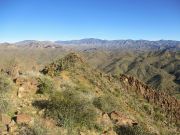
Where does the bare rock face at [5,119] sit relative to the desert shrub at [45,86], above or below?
below

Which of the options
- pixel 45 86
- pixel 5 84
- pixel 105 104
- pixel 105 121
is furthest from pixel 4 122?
pixel 105 104

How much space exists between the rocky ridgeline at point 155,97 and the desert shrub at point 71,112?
286 inches

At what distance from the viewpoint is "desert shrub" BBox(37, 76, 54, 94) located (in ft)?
38.0

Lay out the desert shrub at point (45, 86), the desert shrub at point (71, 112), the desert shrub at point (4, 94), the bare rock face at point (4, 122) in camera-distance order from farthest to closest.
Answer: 1. the desert shrub at point (45, 86)
2. the desert shrub at point (4, 94)
3. the desert shrub at point (71, 112)
4. the bare rock face at point (4, 122)

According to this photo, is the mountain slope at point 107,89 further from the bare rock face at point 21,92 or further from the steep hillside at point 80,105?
the bare rock face at point 21,92

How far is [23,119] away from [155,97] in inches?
389

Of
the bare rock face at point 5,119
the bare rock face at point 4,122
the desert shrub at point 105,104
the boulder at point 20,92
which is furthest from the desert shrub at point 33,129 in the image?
the desert shrub at point 105,104

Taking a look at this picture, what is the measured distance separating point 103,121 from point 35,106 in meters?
2.27

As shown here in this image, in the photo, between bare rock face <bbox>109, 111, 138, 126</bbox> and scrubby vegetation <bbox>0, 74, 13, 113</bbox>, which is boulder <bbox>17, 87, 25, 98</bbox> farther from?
bare rock face <bbox>109, 111, 138, 126</bbox>

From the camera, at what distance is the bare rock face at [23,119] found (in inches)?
333

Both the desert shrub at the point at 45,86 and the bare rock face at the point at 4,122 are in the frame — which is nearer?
the bare rock face at the point at 4,122

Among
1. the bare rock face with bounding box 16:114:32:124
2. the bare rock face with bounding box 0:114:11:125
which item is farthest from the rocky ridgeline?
the bare rock face with bounding box 0:114:11:125

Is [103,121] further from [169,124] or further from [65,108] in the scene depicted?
[169,124]

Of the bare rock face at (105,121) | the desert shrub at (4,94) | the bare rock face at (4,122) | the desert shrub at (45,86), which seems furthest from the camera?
the desert shrub at (45,86)
